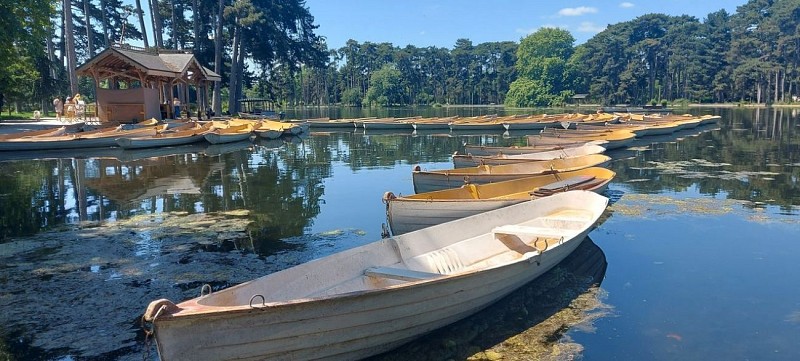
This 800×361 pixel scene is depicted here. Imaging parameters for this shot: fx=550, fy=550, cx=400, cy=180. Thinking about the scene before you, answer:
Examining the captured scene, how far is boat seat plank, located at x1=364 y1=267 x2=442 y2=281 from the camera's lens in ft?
18.5

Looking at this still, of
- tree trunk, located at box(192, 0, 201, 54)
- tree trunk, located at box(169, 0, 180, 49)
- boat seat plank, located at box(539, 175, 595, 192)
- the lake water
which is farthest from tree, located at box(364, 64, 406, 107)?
boat seat plank, located at box(539, 175, 595, 192)

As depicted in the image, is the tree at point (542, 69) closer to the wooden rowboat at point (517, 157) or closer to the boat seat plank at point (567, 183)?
the wooden rowboat at point (517, 157)

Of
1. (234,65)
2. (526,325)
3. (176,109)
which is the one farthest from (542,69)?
(526,325)

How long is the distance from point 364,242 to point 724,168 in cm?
1450

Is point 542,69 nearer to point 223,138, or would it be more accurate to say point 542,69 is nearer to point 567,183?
point 223,138

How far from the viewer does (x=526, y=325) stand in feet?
20.3

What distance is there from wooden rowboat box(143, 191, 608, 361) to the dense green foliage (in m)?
22.0

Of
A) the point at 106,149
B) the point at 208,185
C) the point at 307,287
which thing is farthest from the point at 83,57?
the point at 307,287

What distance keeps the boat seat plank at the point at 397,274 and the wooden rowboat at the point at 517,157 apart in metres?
8.91

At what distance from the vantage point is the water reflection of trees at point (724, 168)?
1425cm

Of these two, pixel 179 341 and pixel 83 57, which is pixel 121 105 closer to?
pixel 179 341

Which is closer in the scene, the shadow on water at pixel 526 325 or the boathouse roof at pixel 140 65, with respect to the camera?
the shadow on water at pixel 526 325

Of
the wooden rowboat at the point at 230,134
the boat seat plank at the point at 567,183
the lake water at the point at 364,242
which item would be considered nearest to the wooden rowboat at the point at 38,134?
the wooden rowboat at the point at 230,134

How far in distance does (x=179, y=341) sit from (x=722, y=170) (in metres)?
18.4
